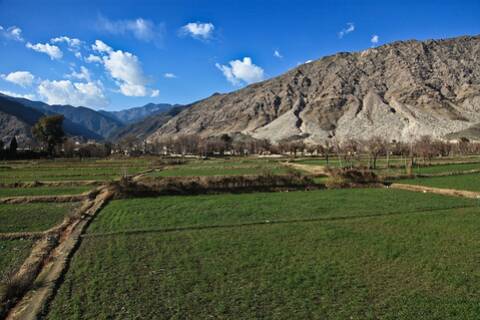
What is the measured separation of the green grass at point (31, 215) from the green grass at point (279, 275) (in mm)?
5169

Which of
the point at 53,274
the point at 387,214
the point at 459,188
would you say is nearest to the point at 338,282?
the point at 53,274

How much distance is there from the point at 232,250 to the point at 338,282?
493cm

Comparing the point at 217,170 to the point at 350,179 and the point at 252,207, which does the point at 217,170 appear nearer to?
the point at 350,179

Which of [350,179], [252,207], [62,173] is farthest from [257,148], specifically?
[252,207]

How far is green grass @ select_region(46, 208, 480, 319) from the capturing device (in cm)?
929

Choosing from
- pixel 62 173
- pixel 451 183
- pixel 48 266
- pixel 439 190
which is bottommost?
pixel 48 266

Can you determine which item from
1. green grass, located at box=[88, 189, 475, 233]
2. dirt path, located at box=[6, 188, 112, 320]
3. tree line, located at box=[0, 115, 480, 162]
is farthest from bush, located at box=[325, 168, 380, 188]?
tree line, located at box=[0, 115, 480, 162]

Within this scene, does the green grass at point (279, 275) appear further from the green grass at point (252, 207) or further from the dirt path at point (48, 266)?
→ the green grass at point (252, 207)

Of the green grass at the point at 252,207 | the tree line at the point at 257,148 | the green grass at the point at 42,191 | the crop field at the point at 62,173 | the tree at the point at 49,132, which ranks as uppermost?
the tree at the point at 49,132

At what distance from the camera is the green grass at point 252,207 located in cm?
2080

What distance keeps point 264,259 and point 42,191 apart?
27.3 metres

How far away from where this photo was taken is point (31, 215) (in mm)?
23031

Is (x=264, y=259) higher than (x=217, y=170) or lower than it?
lower

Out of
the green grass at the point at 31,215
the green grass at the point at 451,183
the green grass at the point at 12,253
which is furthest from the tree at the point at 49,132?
the green grass at the point at 12,253
